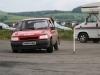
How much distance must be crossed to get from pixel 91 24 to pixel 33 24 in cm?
985

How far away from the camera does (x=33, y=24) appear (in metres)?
18.2

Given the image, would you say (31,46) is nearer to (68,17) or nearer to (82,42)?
(82,42)

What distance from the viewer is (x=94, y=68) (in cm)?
1114

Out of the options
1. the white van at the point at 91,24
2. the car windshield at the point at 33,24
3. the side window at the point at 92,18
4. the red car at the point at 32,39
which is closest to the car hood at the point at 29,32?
the red car at the point at 32,39

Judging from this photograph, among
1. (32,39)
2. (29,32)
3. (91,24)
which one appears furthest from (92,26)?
(32,39)

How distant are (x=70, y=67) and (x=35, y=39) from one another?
5698 millimetres

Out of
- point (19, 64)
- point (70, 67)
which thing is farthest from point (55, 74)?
point (19, 64)

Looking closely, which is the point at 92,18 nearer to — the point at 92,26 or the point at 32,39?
the point at 92,26

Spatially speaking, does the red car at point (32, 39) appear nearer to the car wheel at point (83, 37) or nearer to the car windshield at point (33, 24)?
the car windshield at point (33, 24)

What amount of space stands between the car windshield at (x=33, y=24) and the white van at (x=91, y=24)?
9.32 metres

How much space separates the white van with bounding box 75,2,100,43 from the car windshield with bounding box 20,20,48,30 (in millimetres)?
9320

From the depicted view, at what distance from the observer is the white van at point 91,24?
27.3 meters

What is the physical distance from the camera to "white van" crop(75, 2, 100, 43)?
1075 inches

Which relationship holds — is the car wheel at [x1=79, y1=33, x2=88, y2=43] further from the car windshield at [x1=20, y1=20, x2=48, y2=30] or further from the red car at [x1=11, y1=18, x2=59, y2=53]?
the red car at [x1=11, y1=18, x2=59, y2=53]
